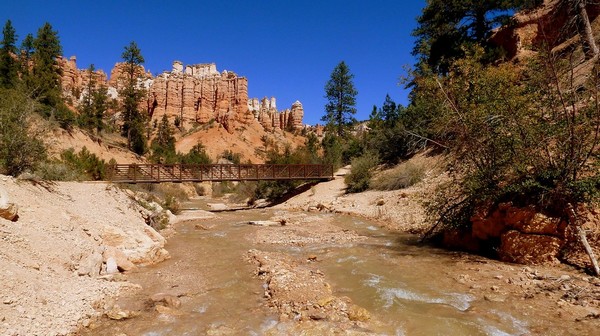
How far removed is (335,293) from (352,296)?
1.10ft

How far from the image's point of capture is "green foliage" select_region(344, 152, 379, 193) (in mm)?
24719

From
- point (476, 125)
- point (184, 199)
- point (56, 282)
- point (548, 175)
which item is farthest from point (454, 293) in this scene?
point (184, 199)

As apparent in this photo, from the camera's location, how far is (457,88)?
1050cm

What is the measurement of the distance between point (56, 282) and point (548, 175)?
9.92m

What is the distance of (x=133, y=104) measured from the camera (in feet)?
134

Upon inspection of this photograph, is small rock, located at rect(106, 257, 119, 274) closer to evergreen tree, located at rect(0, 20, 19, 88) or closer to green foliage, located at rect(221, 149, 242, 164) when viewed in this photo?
evergreen tree, located at rect(0, 20, 19, 88)

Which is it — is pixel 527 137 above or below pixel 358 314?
above

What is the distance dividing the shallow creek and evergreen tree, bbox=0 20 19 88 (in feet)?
110

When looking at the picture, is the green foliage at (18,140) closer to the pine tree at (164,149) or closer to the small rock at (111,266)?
the small rock at (111,266)

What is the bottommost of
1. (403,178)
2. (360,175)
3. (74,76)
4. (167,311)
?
(167,311)

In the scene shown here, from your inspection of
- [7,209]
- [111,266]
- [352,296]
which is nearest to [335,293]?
[352,296]

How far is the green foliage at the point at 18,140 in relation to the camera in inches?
437

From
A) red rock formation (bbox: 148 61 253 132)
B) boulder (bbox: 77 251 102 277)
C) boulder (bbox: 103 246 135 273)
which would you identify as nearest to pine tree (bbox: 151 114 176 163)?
red rock formation (bbox: 148 61 253 132)

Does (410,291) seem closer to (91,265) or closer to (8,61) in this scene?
(91,265)
